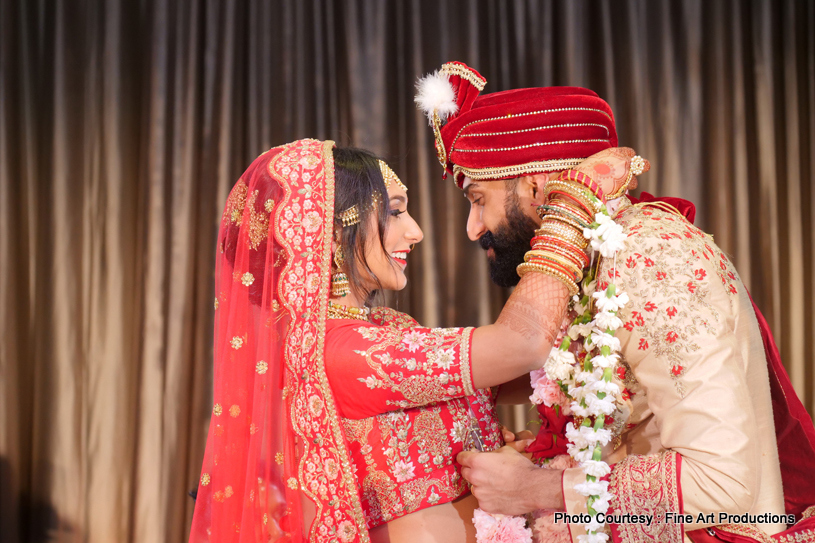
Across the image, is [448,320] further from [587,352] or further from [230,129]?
[587,352]

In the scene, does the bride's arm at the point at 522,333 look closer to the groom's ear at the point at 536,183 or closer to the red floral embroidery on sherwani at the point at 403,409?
the red floral embroidery on sherwani at the point at 403,409

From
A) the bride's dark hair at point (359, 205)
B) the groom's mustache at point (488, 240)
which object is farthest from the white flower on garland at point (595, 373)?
the bride's dark hair at point (359, 205)

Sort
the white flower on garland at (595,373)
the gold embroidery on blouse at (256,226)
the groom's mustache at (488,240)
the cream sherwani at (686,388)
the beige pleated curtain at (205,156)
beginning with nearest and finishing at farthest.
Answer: the cream sherwani at (686,388), the white flower on garland at (595,373), the gold embroidery on blouse at (256,226), the groom's mustache at (488,240), the beige pleated curtain at (205,156)

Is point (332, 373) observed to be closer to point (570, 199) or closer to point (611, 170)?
point (570, 199)

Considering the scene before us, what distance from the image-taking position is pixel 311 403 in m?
1.55

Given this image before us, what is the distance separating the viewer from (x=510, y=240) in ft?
6.41

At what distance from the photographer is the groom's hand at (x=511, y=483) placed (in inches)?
57.1

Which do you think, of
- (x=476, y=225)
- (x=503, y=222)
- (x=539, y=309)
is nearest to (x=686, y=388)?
(x=539, y=309)

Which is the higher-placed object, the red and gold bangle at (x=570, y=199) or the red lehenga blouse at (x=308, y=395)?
the red and gold bangle at (x=570, y=199)

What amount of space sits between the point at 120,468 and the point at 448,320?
1.93 metres

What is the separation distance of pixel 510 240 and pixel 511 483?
2.49ft

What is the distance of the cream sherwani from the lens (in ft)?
4.07

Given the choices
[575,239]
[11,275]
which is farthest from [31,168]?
[575,239]

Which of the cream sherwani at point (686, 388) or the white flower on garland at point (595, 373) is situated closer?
the cream sherwani at point (686, 388)
